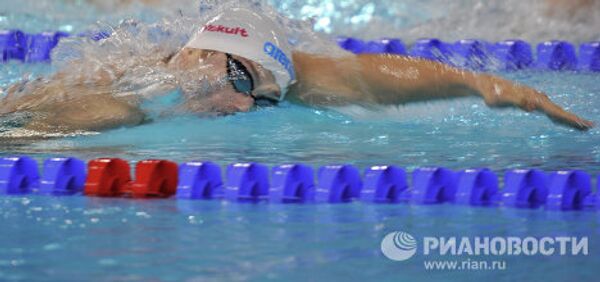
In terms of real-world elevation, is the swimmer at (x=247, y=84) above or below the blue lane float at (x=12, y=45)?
below

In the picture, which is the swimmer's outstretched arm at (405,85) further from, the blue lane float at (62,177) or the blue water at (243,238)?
the blue lane float at (62,177)

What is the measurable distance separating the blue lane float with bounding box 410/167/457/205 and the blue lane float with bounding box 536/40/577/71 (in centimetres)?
348

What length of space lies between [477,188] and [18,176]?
1.47 metres

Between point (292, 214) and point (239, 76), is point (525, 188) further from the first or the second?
point (239, 76)

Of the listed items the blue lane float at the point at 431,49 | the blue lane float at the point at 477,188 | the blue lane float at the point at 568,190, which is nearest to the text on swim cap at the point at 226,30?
the blue lane float at the point at 477,188

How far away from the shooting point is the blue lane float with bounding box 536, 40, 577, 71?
6754mm

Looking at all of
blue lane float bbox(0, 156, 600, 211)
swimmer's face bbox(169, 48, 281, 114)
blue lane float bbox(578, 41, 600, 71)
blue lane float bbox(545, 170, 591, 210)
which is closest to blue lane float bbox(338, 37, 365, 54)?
blue lane float bbox(578, 41, 600, 71)

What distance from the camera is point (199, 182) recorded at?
352cm

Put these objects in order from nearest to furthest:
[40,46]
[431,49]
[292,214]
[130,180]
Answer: [292,214] < [130,180] < [431,49] < [40,46]

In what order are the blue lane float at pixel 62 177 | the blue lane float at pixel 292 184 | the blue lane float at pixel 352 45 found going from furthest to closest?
the blue lane float at pixel 352 45
the blue lane float at pixel 62 177
the blue lane float at pixel 292 184

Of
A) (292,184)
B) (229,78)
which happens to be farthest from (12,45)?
(292,184)

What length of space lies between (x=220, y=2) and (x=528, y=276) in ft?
8.14

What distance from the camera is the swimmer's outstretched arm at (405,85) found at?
13.6ft

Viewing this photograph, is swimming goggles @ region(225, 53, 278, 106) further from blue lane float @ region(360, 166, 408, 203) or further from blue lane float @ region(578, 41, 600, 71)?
blue lane float @ region(578, 41, 600, 71)
